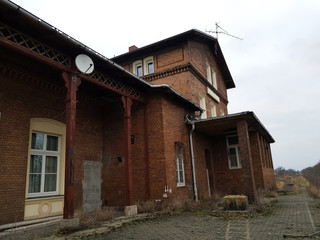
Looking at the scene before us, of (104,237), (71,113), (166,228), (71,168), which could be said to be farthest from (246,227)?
(71,113)

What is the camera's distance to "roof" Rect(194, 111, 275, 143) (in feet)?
36.0

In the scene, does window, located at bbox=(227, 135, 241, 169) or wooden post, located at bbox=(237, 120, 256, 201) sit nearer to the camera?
wooden post, located at bbox=(237, 120, 256, 201)

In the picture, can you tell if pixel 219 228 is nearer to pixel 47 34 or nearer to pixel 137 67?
pixel 47 34

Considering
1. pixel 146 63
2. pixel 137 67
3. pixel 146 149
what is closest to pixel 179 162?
pixel 146 149

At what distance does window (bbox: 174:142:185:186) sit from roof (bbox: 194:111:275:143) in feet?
5.10

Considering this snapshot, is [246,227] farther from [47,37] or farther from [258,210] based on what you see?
[47,37]

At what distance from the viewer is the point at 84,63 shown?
23.5ft

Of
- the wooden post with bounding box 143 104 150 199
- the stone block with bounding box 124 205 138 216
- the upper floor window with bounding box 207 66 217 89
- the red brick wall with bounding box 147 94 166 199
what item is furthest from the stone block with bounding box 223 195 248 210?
the upper floor window with bounding box 207 66 217 89

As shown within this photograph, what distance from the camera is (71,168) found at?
251 inches

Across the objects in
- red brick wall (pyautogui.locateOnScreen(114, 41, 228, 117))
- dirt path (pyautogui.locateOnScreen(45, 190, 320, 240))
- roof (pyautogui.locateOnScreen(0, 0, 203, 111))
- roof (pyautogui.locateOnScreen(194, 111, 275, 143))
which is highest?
red brick wall (pyautogui.locateOnScreen(114, 41, 228, 117))

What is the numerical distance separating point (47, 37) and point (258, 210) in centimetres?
848

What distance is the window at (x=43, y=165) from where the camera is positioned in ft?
25.6

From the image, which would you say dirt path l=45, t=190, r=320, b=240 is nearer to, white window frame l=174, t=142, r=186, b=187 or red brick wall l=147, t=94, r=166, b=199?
red brick wall l=147, t=94, r=166, b=199

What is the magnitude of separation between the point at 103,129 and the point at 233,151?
8.17m
